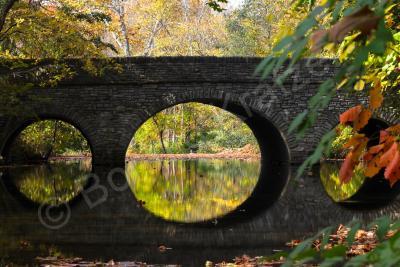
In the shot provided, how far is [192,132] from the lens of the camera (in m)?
36.0

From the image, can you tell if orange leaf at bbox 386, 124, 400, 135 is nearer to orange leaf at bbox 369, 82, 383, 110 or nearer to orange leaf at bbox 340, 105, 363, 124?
orange leaf at bbox 369, 82, 383, 110

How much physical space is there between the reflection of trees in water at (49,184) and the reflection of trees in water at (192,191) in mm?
1449

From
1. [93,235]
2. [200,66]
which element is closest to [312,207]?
[93,235]

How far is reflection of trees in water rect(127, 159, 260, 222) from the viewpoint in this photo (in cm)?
1061

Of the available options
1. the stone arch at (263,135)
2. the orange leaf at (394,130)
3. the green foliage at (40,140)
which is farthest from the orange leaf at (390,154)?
the green foliage at (40,140)

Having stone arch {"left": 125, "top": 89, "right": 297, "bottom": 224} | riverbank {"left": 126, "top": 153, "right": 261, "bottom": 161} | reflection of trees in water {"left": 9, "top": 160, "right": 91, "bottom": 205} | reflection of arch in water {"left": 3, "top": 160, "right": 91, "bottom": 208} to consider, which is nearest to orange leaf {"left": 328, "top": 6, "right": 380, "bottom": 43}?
stone arch {"left": 125, "top": 89, "right": 297, "bottom": 224}

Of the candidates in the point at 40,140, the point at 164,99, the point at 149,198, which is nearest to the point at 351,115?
the point at 149,198

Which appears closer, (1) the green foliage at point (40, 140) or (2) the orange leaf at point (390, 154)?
(2) the orange leaf at point (390, 154)

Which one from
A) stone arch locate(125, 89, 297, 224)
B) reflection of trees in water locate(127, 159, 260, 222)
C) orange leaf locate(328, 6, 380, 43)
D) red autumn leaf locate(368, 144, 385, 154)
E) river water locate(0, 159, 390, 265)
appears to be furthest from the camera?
stone arch locate(125, 89, 297, 224)

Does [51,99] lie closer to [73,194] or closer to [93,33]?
[93,33]

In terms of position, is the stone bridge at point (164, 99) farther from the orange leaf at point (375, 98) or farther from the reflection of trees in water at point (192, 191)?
the orange leaf at point (375, 98)

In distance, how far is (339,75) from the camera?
1.10 m
